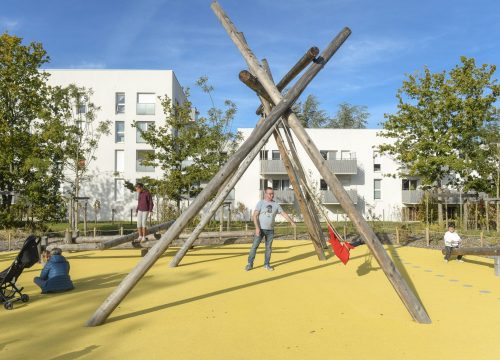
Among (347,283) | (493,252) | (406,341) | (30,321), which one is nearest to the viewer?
(406,341)

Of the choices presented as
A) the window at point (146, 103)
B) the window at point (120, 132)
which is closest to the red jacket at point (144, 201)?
the window at point (146, 103)

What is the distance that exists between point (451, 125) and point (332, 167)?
39.6 ft

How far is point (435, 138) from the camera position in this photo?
24172 millimetres

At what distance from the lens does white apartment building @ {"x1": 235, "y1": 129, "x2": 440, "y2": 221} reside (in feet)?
116

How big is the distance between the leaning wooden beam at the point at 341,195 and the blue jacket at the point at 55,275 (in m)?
4.47

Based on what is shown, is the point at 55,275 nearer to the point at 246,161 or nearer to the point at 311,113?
the point at 246,161

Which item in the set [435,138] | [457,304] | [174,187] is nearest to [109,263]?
[457,304]

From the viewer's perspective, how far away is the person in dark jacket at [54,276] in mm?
7130

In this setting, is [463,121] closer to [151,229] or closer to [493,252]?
[493,252]

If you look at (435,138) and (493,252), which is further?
(435,138)

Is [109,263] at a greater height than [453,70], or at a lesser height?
lesser

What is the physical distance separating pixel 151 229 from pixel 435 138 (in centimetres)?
1819

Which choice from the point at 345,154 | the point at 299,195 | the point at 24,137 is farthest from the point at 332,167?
the point at 299,195

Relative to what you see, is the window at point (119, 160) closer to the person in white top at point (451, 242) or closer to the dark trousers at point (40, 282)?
the person in white top at point (451, 242)
